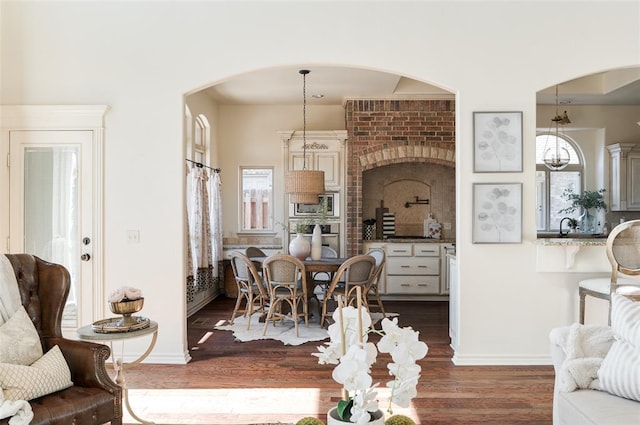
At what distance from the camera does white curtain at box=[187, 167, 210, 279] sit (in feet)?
21.4

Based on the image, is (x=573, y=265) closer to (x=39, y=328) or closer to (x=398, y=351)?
(x=398, y=351)

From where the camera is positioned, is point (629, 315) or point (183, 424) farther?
point (183, 424)

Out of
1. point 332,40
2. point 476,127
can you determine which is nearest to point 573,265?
point 476,127

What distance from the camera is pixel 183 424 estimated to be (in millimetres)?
3123

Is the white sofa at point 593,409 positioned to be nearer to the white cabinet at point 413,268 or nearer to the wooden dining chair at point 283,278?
the wooden dining chair at point 283,278

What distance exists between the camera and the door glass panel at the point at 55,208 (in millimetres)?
4430

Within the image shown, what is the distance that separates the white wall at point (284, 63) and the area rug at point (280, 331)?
1052 millimetres

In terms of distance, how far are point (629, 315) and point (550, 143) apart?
674 cm

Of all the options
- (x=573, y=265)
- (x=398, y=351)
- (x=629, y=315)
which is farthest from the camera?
(x=573, y=265)

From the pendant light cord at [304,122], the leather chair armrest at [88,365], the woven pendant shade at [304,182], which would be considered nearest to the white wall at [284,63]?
the leather chair armrest at [88,365]

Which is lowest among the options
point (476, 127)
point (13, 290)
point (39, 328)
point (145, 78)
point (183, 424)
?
point (183, 424)

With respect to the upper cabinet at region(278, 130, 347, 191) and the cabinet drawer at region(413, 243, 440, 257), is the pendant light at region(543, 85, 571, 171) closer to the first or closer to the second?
the cabinet drawer at region(413, 243, 440, 257)

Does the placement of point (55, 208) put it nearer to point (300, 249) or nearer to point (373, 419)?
point (300, 249)

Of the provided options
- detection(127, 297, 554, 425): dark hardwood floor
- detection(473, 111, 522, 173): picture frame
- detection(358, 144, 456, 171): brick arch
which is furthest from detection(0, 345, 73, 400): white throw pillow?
detection(358, 144, 456, 171): brick arch
